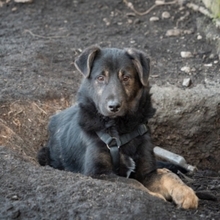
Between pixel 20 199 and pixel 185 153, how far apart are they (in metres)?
3.79

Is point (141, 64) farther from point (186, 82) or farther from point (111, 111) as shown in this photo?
point (186, 82)

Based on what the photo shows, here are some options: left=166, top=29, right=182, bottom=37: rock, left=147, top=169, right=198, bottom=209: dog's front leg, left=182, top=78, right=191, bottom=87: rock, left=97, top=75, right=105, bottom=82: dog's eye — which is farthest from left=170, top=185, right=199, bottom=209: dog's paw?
left=166, top=29, right=182, bottom=37: rock

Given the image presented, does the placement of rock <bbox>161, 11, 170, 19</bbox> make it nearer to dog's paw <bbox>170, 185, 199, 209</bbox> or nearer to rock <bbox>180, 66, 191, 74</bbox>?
rock <bbox>180, 66, 191, 74</bbox>

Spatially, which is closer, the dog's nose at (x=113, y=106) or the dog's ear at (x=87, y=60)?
the dog's nose at (x=113, y=106)

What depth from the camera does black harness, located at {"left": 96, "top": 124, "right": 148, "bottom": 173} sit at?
22.5 feet

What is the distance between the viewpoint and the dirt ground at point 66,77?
18.4 feet

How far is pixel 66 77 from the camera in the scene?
971 centimetres

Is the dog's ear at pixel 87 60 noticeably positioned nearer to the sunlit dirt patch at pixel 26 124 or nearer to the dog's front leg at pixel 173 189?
the sunlit dirt patch at pixel 26 124

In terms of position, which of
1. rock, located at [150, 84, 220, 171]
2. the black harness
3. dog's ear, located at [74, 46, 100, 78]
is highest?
dog's ear, located at [74, 46, 100, 78]

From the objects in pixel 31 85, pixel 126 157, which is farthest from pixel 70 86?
pixel 126 157

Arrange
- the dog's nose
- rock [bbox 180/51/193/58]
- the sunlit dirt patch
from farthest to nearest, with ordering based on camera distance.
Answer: rock [bbox 180/51/193/58], the sunlit dirt patch, the dog's nose

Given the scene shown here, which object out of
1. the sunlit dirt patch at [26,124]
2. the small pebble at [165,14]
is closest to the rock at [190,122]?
the sunlit dirt patch at [26,124]

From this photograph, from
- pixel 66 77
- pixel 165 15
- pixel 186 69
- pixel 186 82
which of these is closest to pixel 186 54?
pixel 186 69

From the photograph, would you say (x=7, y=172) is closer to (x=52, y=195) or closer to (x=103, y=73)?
(x=52, y=195)
